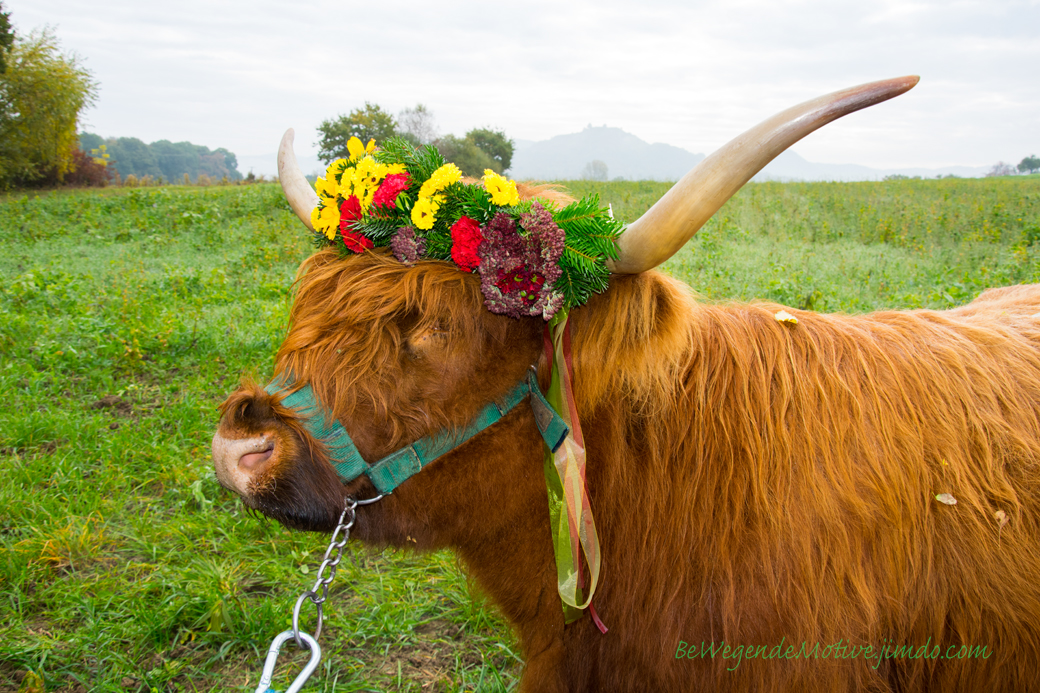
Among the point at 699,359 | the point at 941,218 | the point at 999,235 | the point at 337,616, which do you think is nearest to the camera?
the point at 699,359

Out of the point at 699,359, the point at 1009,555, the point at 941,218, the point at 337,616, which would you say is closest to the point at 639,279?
the point at 699,359

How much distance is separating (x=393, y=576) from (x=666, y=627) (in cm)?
217

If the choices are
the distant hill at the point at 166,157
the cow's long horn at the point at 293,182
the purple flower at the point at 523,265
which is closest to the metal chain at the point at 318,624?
the purple flower at the point at 523,265

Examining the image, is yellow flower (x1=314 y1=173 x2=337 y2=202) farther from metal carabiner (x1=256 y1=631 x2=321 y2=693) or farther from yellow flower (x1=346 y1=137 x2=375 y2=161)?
metal carabiner (x1=256 y1=631 x2=321 y2=693)

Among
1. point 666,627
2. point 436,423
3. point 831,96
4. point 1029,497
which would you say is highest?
point 831,96

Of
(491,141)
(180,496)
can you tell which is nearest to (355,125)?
(491,141)

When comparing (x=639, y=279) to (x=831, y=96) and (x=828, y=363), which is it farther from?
(x=828, y=363)

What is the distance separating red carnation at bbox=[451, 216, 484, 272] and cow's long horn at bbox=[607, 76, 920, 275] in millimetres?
489

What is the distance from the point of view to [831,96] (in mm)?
1351

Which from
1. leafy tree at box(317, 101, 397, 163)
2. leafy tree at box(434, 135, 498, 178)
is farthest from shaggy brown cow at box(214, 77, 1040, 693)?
leafy tree at box(317, 101, 397, 163)

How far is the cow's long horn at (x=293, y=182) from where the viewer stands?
225cm

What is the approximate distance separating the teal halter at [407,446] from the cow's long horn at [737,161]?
578 millimetres

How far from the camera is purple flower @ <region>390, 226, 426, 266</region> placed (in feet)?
5.80

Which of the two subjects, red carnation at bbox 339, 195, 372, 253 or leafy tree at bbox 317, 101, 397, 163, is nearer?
red carnation at bbox 339, 195, 372, 253
